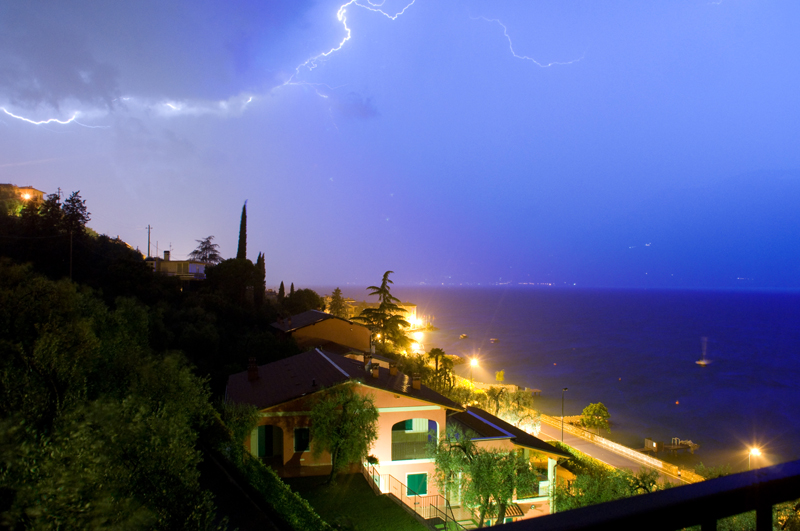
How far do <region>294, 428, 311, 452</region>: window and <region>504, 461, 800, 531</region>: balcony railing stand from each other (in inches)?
811

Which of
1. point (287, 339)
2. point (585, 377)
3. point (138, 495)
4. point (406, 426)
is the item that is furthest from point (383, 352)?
point (585, 377)

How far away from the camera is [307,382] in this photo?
848 inches

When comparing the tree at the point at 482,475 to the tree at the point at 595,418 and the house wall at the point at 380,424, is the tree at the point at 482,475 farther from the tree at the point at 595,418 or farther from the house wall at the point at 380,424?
the tree at the point at 595,418

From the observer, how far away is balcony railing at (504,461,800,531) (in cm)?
97

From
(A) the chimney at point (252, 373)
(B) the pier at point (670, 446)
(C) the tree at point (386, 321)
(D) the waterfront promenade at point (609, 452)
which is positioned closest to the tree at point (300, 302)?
(C) the tree at point (386, 321)

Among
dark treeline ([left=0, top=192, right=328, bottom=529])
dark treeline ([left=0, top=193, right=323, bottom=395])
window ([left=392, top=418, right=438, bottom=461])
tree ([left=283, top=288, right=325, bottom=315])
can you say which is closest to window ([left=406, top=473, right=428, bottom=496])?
window ([left=392, top=418, right=438, bottom=461])

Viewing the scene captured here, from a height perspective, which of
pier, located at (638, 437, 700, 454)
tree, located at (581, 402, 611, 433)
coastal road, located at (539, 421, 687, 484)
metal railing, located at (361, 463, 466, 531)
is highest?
metal railing, located at (361, 463, 466, 531)

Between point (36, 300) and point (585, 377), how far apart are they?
67.8 meters

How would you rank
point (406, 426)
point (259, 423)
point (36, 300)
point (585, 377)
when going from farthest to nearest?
point (585, 377)
point (406, 426)
point (259, 423)
point (36, 300)

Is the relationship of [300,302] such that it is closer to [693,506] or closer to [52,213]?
[52,213]

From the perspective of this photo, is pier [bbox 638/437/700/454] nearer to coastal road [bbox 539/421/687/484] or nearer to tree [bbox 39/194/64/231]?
coastal road [bbox 539/421/687/484]

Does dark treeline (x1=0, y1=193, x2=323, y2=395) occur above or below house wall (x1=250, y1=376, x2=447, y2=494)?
above

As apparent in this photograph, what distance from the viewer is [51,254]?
32500mm

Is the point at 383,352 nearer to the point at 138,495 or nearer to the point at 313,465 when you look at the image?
the point at 313,465
